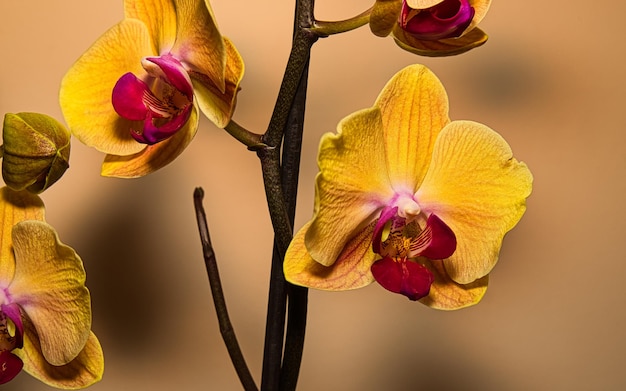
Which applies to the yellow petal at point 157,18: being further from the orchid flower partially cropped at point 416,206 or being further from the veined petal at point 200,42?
the orchid flower partially cropped at point 416,206

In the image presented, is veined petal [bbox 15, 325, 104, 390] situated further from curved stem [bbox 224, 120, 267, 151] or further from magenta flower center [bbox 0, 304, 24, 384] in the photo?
curved stem [bbox 224, 120, 267, 151]

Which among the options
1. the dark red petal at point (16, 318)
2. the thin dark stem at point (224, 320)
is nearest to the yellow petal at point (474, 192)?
the thin dark stem at point (224, 320)

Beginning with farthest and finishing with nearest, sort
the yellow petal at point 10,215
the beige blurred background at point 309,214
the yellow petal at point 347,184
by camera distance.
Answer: the beige blurred background at point 309,214, the yellow petal at point 10,215, the yellow petal at point 347,184

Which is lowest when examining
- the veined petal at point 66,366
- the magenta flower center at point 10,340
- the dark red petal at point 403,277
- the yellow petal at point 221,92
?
the veined petal at point 66,366

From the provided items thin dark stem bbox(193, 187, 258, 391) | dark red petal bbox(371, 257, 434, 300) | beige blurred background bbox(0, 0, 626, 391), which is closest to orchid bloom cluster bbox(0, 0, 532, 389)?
dark red petal bbox(371, 257, 434, 300)

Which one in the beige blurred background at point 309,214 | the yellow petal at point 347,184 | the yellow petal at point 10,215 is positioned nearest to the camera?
the yellow petal at point 347,184

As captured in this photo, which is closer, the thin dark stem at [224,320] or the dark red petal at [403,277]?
the dark red petal at [403,277]

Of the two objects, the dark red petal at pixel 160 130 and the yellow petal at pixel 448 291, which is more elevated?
the dark red petal at pixel 160 130

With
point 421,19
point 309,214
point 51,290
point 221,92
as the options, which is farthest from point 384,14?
point 309,214

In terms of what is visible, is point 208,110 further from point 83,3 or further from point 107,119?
point 83,3

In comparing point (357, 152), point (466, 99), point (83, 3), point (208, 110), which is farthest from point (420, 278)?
point (83, 3)
